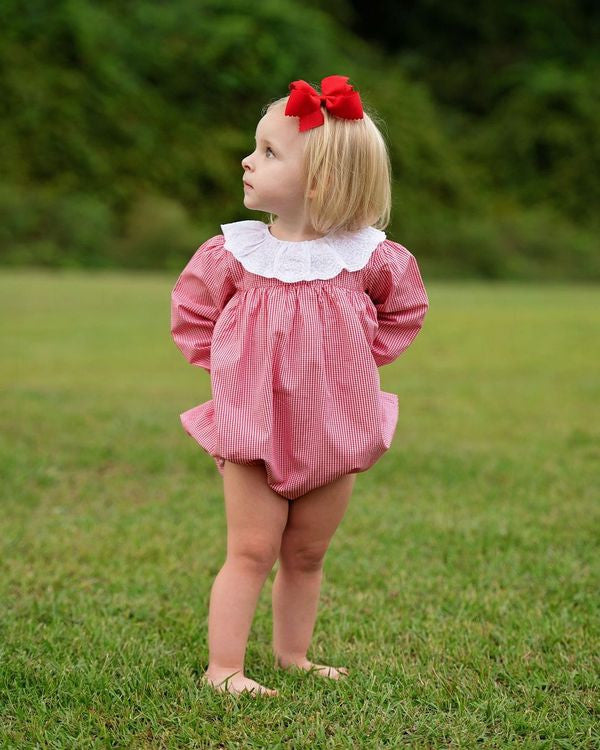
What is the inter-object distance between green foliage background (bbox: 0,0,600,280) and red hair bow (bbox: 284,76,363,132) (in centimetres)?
1675

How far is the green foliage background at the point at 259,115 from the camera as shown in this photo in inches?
847

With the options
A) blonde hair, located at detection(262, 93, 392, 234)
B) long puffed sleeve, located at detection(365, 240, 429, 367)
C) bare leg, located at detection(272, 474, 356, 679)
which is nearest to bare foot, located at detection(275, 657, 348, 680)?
bare leg, located at detection(272, 474, 356, 679)

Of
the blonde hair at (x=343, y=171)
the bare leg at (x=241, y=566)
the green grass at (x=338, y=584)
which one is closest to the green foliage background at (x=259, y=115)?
the green grass at (x=338, y=584)

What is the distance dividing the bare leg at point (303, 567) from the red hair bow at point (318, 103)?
80 cm

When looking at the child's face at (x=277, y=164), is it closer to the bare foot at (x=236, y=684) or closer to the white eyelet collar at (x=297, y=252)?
the white eyelet collar at (x=297, y=252)

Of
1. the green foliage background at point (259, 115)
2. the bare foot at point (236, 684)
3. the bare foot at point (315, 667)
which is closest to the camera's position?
the bare foot at point (236, 684)

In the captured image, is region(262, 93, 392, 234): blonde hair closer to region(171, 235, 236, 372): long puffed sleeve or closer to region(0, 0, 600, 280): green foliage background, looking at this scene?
region(171, 235, 236, 372): long puffed sleeve

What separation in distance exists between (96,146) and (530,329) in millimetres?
14965

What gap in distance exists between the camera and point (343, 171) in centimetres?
215

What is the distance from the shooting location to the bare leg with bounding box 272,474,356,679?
225 cm

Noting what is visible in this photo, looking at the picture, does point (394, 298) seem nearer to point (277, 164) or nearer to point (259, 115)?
point (277, 164)

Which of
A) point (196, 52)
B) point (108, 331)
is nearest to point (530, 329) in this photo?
point (108, 331)

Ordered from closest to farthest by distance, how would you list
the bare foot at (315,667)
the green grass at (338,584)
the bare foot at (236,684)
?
the green grass at (338,584), the bare foot at (236,684), the bare foot at (315,667)

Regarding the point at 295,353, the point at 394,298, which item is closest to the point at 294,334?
the point at 295,353
